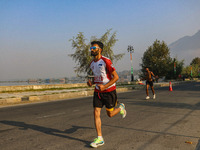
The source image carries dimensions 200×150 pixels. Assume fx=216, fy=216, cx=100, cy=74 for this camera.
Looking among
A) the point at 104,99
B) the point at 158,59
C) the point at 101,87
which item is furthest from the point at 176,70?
the point at 101,87

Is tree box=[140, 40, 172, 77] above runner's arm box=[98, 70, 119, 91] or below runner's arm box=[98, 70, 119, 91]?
above

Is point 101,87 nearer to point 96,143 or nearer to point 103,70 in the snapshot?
point 103,70

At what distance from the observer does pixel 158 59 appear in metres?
→ 54.4

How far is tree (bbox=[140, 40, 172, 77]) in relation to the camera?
5337cm

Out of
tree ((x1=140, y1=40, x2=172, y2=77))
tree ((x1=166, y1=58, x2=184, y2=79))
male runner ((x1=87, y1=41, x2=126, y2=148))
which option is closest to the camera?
male runner ((x1=87, y1=41, x2=126, y2=148))

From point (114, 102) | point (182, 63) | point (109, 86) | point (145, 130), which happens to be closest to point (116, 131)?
point (145, 130)

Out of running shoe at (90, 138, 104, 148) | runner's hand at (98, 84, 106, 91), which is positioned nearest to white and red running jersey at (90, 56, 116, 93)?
runner's hand at (98, 84, 106, 91)

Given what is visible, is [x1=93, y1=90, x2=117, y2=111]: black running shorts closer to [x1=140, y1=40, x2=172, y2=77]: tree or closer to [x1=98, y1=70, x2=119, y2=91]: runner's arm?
[x1=98, y1=70, x2=119, y2=91]: runner's arm

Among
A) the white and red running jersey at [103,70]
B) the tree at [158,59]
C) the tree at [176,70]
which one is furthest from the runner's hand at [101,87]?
the tree at [176,70]

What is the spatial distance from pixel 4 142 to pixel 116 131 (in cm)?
241

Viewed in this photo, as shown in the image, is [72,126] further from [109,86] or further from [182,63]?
[182,63]

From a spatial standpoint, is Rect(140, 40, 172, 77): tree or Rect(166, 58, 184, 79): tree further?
Rect(166, 58, 184, 79): tree

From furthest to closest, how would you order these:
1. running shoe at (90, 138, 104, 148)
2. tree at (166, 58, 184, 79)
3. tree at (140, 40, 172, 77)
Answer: tree at (166, 58, 184, 79) < tree at (140, 40, 172, 77) < running shoe at (90, 138, 104, 148)

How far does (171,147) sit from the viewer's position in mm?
3859
